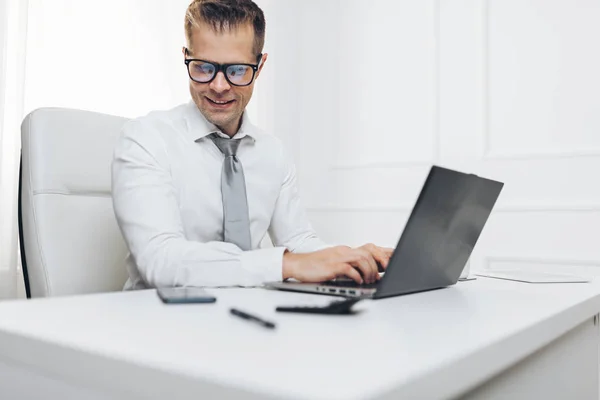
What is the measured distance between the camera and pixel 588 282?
1.10 m

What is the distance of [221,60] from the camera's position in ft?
4.37

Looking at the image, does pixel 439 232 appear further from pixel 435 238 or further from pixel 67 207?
pixel 67 207

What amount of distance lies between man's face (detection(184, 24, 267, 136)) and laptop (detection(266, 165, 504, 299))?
0.59 meters

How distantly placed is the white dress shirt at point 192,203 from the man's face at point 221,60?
0.15 feet

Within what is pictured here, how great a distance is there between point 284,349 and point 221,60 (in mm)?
995

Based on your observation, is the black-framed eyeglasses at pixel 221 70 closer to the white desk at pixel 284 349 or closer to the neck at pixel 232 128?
the neck at pixel 232 128

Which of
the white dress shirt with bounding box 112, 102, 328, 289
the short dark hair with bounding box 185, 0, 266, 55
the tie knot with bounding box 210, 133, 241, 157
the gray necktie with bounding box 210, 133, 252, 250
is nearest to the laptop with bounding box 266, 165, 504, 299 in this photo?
the white dress shirt with bounding box 112, 102, 328, 289

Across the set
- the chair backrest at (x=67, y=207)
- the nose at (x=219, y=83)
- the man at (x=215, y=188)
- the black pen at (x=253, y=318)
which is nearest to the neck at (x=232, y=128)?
the man at (x=215, y=188)

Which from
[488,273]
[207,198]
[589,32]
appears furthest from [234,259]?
[589,32]

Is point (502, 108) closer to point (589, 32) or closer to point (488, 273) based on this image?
point (589, 32)

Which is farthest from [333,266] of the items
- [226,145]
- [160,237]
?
[226,145]

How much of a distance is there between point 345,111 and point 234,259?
1850mm

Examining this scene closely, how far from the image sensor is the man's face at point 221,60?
4.35 ft

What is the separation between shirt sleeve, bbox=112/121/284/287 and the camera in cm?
98
